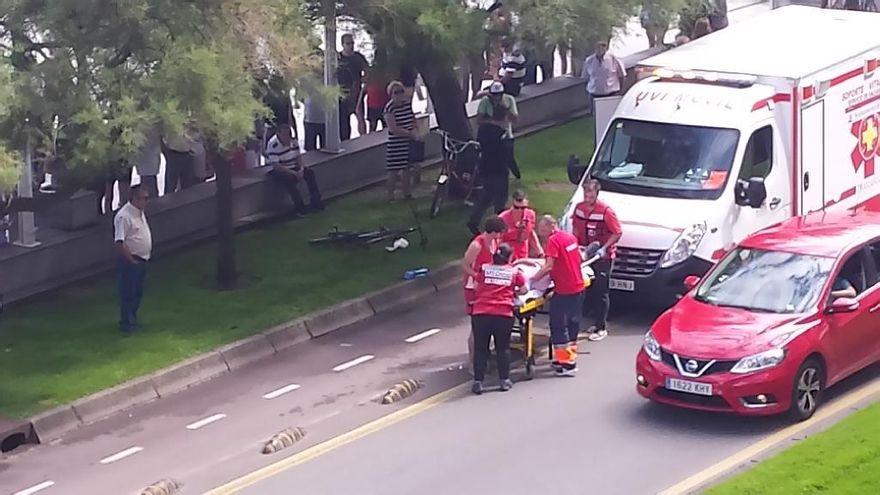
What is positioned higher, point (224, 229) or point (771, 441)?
point (224, 229)

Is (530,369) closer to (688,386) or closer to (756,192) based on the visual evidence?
(688,386)

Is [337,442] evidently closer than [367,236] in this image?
Yes

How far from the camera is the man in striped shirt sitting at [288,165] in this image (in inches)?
908

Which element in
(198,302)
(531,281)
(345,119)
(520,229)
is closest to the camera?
(531,281)

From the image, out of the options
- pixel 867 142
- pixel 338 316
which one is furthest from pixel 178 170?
pixel 867 142

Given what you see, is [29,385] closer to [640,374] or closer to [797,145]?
[640,374]

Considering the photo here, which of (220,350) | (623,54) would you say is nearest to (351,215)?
(220,350)

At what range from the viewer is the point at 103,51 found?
57.2 feet

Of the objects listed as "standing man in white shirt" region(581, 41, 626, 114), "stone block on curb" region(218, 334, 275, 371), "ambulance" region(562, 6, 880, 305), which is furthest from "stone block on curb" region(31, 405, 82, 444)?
"standing man in white shirt" region(581, 41, 626, 114)

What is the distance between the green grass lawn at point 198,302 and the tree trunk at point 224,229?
0.77 ft

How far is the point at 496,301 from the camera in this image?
16453 mm

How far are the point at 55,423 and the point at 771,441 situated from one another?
677cm

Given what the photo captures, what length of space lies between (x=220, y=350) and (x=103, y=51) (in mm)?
3359

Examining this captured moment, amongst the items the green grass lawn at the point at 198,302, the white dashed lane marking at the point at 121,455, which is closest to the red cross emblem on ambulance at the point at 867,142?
the green grass lawn at the point at 198,302
